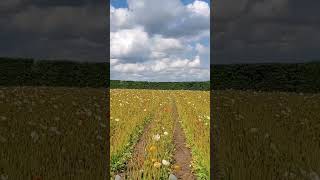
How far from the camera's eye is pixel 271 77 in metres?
35.1

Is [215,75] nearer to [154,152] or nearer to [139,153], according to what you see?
[139,153]

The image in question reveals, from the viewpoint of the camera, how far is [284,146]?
746cm

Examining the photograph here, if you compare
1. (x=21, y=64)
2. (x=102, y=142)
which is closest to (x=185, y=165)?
(x=102, y=142)

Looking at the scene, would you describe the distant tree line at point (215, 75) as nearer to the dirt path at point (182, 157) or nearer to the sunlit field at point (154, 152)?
the sunlit field at point (154, 152)

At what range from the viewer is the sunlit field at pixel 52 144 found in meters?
5.32

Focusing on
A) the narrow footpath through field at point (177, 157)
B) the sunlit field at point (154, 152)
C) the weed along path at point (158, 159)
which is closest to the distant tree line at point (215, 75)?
the sunlit field at point (154, 152)

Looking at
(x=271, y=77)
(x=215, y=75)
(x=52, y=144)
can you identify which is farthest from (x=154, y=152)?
(x=215, y=75)

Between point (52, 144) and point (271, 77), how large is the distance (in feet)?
99.3

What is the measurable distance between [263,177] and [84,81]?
108 feet

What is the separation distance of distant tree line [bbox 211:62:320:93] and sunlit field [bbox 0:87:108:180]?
25209 millimetres

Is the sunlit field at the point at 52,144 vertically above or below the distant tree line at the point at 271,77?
below

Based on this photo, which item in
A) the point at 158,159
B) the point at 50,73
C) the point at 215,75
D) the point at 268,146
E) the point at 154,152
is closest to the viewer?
the point at 158,159

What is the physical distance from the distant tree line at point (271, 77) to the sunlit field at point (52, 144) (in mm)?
25209

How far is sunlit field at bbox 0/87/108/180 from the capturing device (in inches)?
210
